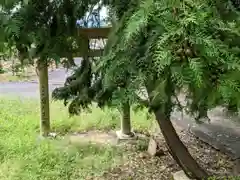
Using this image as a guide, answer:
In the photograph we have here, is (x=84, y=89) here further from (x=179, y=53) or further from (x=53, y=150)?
(x=179, y=53)

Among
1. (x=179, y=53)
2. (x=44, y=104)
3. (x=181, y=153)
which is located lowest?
(x=181, y=153)

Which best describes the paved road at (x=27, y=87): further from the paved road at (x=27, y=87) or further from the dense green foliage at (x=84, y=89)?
the dense green foliage at (x=84, y=89)

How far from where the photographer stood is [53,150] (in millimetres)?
3961

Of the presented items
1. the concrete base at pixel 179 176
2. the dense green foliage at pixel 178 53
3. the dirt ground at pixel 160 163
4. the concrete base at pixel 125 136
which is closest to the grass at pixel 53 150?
the dirt ground at pixel 160 163

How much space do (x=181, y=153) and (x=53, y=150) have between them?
1.39 meters

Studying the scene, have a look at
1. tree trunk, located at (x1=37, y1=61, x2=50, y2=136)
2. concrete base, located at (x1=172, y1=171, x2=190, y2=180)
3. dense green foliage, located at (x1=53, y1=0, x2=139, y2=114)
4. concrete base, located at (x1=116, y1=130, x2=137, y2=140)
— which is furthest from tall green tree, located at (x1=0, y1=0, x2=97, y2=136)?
concrete base, located at (x1=116, y1=130, x2=137, y2=140)

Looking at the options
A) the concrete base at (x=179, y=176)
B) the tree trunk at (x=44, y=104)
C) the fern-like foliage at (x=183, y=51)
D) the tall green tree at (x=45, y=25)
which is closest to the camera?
the fern-like foliage at (x=183, y=51)

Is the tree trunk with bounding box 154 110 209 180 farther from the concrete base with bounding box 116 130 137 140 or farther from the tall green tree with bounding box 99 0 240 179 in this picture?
the tall green tree with bounding box 99 0 240 179

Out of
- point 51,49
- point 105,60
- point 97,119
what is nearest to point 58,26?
point 51,49

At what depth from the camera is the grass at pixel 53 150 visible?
3.50 m

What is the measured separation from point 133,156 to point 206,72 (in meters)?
2.97

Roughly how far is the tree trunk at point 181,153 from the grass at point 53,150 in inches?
29.0

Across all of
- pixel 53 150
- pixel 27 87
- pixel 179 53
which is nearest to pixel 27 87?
pixel 27 87

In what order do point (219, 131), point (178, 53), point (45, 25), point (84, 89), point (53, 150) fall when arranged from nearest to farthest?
point (178, 53)
point (45, 25)
point (84, 89)
point (53, 150)
point (219, 131)
